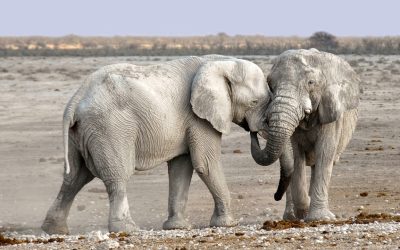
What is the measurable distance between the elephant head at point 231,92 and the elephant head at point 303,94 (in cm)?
17

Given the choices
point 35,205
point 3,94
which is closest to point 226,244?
point 35,205

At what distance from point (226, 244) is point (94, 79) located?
2903 mm

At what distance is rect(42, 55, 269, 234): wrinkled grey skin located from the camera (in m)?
14.2

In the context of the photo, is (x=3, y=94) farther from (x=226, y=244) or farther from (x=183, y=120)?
(x=226, y=244)

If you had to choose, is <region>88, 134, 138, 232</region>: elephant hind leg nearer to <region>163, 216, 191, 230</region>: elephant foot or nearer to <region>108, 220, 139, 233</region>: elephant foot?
<region>108, 220, 139, 233</region>: elephant foot

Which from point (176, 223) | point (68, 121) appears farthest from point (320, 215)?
point (68, 121)

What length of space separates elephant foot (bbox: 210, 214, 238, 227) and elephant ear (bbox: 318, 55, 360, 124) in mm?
1294

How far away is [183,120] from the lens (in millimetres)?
14680

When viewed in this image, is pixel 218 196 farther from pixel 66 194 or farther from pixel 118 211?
pixel 66 194

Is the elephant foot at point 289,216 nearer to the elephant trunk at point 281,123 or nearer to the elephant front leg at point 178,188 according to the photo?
the elephant trunk at point 281,123

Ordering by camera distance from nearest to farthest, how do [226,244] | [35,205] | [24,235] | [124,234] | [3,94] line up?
[226,244]
[124,234]
[24,235]
[35,205]
[3,94]

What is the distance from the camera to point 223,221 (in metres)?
14.8

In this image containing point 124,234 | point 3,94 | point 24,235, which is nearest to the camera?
point 124,234

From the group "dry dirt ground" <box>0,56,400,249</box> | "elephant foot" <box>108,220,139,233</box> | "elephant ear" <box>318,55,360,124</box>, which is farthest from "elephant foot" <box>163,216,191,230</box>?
"elephant ear" <box>318,55,360,124</box>
